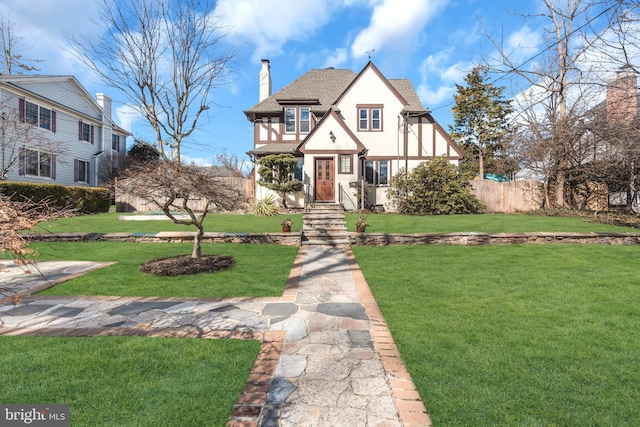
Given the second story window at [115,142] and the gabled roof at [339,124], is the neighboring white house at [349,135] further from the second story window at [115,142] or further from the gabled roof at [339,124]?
the second story window at [115,142]

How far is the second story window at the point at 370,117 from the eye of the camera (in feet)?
59.6

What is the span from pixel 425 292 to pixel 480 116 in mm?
31696

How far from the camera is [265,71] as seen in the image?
21906mm

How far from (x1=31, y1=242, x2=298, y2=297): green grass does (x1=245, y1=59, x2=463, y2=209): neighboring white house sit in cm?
848

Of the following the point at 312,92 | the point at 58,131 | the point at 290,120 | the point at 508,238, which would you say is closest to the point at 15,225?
the point at 508,238

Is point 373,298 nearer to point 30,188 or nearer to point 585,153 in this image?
point 30,188

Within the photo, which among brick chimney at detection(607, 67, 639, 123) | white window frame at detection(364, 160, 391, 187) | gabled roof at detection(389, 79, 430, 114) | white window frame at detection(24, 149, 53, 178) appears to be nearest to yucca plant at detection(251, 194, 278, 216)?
white window frame at detection(364, 160, 391, 187)

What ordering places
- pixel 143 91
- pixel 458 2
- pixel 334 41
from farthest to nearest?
pixel 334 41, pixel 143 91, pixel 458 2

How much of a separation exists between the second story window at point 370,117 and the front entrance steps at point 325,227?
21.5 ft

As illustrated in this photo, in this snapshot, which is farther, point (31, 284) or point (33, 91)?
point (33, 91)

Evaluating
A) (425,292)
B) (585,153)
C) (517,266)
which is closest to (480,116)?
(585,153)

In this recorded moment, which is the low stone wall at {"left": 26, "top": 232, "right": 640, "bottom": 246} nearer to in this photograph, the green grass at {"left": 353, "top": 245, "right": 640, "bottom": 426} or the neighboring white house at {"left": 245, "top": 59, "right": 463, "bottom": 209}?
the green grass at {"left": 353, "top": 245, "right": 640, "bottom": 426}

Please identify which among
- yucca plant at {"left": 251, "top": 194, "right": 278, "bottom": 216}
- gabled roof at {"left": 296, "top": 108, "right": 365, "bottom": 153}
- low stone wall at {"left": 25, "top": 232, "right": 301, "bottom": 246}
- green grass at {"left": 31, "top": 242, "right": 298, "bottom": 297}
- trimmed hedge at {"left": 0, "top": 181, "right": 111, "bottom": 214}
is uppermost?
gabled roof at {"left": 296, "top": 108, "right": 365, "bottom": 153}

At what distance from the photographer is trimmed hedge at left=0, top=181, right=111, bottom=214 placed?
1344 centimetres
